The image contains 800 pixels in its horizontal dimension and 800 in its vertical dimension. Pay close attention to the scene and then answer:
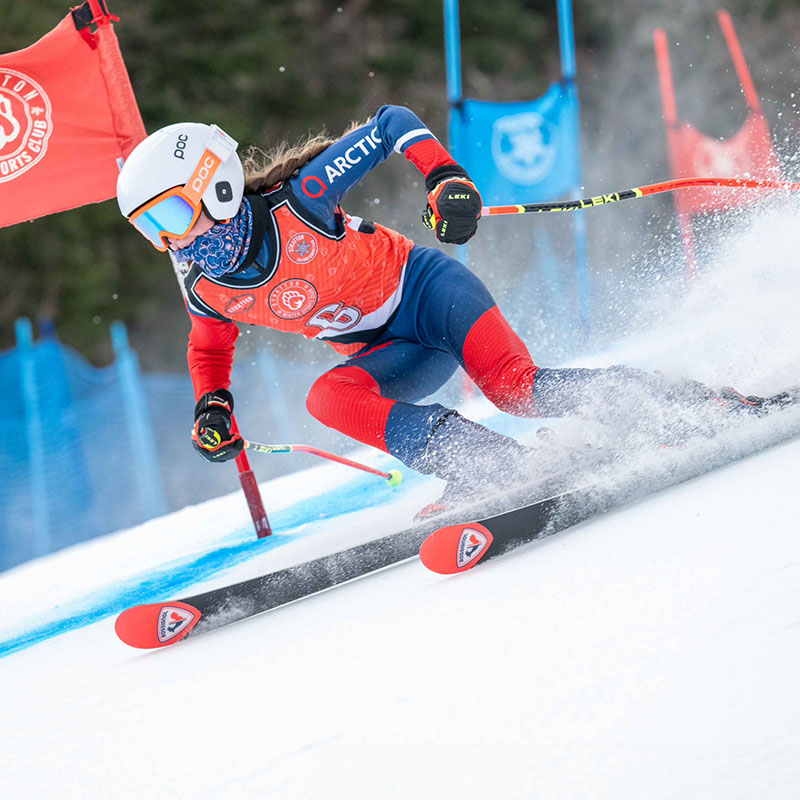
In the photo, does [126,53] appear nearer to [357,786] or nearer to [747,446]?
[747,446]

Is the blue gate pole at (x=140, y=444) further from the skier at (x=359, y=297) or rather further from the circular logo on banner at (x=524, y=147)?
the skier at (x=359, y=297)

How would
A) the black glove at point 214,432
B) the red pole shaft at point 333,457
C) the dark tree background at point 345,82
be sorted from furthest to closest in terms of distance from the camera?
the dark tree background at point 345,82 < the red pole shaft at point 333,457 < the black glove at point 214,432


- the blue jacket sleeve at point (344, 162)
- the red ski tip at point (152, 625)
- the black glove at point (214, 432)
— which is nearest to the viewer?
the red ski tip at point (152, 625)

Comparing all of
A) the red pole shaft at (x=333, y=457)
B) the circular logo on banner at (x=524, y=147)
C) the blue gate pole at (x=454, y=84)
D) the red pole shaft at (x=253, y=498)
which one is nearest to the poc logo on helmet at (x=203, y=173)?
the red pole shaft at (x=333, y=457)

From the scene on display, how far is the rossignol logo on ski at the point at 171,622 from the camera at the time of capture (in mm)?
1617

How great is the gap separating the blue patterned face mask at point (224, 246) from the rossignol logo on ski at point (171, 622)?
76 centimetres

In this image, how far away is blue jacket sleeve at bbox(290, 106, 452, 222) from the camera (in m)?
2.04

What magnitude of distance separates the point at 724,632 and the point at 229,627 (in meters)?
1.09

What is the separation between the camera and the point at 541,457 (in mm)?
1898

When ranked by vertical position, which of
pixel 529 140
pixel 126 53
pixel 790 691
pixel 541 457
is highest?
pixel 126 53

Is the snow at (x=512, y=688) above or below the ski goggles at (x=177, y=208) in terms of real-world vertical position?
below

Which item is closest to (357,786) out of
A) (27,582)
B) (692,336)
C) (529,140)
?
(692,336)

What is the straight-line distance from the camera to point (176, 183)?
185cm

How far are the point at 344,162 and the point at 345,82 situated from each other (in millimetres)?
9158
